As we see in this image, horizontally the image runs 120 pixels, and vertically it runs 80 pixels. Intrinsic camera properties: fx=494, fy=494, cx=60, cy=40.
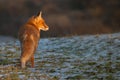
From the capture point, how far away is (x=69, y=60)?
1614cm

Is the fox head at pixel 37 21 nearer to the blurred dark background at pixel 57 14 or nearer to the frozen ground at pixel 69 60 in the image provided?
the frozen ground at pixel 69 60

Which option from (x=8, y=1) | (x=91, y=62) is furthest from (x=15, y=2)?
(x=91, y=62)

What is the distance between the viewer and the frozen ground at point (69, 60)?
1353 centimetres

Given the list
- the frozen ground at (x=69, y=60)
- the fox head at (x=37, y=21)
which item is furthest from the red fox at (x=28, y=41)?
the frozen ground at (x=69, y=60)

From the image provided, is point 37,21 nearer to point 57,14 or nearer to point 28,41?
point 28,41

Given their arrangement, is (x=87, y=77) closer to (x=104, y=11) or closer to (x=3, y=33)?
(x=3, y=33)

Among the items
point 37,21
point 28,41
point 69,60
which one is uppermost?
point 37,21

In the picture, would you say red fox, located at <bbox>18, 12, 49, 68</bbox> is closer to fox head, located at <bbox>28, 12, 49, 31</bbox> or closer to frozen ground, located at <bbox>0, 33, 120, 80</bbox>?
fox head, located at <bbox>28, 12, 49, 31</bbox>

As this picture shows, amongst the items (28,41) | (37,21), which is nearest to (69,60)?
(37,21)

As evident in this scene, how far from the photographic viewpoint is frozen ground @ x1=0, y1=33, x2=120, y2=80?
13531mm

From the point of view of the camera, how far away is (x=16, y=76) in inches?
525

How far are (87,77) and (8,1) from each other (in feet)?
110

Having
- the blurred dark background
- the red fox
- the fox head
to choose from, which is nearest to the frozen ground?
A: the red fox

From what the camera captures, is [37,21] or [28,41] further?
[37,21]
